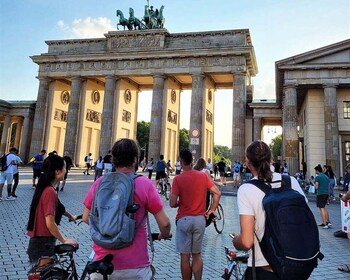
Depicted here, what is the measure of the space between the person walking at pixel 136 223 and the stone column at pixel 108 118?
119 feet

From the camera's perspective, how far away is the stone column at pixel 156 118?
36.7 meters

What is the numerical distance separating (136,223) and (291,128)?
26502 millimetres

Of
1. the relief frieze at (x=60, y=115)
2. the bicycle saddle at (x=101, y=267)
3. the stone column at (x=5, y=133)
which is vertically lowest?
the bicycle saddle at (x=101, y=267)

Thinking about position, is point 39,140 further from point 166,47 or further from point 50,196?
point 50,196

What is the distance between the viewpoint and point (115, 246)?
2.26 m

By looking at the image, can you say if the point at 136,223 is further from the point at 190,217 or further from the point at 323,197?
→ the point at 323,197

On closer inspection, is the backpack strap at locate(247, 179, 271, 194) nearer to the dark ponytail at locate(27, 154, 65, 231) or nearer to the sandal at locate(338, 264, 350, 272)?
the dark ponytail at locate(27, 154, 65, 231)

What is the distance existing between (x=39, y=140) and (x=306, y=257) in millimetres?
43354

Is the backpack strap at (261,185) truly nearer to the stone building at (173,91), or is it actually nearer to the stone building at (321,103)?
the stone building at (321,103)

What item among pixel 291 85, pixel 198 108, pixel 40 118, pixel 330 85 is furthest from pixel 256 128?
pixel 40 118

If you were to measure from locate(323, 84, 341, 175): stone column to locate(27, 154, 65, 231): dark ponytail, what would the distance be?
82.9 ft

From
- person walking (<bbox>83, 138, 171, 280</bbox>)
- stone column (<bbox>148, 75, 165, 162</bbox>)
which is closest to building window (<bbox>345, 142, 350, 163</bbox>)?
stone column (<bbox>148, 75, 165, 162</bbox>)

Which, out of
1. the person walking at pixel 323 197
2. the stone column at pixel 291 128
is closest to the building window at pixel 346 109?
the stone column at pixel 291 128

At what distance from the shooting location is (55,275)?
3.05m
